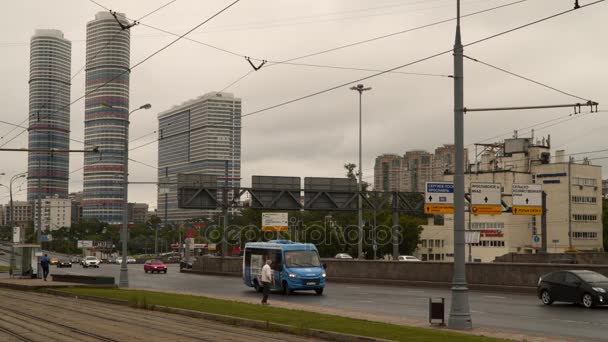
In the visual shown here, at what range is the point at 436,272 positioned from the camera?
140ft

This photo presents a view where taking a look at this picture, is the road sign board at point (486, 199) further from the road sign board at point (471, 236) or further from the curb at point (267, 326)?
the curb at point (267, 326)

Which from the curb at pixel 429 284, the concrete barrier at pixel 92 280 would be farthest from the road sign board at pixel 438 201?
the concrete barrier at pixel 92 280

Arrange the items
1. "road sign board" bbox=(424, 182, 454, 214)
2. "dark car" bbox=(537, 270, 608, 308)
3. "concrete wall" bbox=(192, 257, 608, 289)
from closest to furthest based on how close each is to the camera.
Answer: "dark car" bbox=(537, 270, 608, 308) < "concrete wall" bbox=(192, 257, 608, 289) < "road sign board" bbox=(424, 182, 454, 214)

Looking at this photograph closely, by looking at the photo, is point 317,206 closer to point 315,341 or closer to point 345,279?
point 345,279

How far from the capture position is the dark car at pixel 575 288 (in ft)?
87.7

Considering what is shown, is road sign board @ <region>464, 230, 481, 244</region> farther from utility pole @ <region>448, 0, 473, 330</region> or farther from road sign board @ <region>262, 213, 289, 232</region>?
utility pole @ <region>448, 0, 473, 330</region>

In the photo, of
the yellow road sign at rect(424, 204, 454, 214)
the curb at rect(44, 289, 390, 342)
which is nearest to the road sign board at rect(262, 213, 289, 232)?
the yellow road sign at rect(424, 204, 454, 214)

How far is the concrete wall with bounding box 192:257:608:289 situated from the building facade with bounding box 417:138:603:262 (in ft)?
222

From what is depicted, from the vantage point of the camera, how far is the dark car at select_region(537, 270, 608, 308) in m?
26.7

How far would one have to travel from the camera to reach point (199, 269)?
68375 millimetres

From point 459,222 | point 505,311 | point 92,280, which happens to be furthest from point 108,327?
point 92,280

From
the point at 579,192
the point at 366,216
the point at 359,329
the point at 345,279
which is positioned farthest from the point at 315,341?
the point at 579,192

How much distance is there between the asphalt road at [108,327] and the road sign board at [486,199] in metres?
31.0

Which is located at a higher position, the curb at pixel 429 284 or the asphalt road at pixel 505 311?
the asphalt road at pixel 505 311
